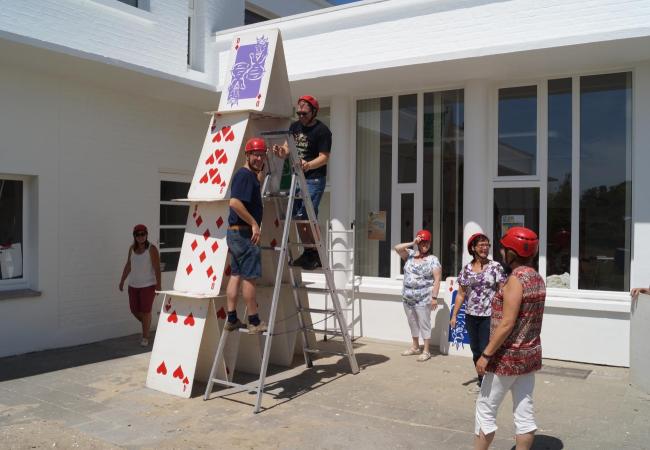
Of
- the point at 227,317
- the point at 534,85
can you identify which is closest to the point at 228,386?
the point at 227,317

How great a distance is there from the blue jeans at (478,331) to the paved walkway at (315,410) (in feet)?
Answer: 2.08

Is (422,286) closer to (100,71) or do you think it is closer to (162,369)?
(162,369)

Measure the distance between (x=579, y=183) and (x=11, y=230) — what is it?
7.75 meters

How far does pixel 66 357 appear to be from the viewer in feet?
26.0

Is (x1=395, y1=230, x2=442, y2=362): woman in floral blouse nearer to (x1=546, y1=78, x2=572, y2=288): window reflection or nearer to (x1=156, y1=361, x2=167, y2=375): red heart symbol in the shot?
(x1=546, y1=78, x2=572, y2=288): window reflection

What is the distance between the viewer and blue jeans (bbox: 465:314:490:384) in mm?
5855

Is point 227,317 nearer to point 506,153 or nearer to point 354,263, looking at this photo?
point 354,263

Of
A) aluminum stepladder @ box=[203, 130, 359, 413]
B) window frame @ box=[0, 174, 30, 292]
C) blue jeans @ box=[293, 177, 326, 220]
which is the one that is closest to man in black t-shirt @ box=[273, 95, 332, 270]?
blue jeans @ box=[293, 177, 326, 220]

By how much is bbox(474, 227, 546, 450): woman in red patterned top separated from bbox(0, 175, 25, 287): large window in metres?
6.72

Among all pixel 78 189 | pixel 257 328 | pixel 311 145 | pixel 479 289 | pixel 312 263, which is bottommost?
pixel 257 328

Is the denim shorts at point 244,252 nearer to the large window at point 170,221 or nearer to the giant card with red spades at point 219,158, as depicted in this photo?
the giant card with red spades at point 219,158

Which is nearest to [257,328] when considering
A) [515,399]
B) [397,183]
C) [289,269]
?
[289,269]

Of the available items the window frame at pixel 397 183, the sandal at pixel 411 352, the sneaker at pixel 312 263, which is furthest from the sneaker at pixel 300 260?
the window frame at pixel 397 183

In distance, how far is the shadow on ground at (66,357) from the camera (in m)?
7.21
